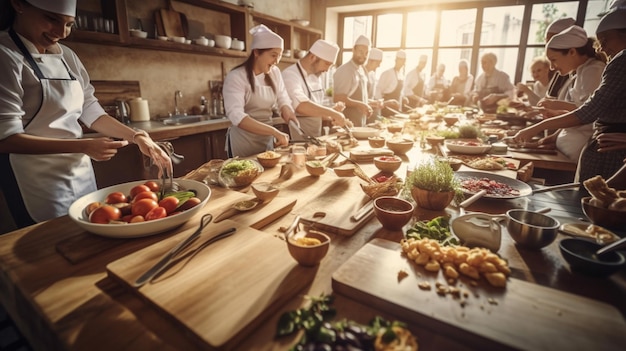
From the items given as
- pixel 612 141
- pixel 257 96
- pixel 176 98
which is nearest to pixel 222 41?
pixel 176 98

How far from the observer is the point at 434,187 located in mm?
1538

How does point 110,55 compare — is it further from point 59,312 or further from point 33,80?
point 59,312

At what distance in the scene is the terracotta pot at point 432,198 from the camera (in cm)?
152

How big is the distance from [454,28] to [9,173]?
10.2 metres

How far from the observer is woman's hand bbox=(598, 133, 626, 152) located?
6.95 feet

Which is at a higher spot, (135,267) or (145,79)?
(145,79)

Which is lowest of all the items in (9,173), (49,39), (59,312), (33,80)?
(59,312)

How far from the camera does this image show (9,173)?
1857 millimetres

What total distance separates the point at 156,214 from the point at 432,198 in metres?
1.20

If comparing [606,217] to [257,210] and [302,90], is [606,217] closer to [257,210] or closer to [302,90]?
[257,210]

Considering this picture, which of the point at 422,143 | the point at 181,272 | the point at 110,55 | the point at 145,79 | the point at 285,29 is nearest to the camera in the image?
the point at 181,272

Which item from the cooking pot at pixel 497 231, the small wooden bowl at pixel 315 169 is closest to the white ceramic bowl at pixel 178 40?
the small wooden bowl at pixel 315 169

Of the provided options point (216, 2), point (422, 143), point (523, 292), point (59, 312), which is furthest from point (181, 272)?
point (216, 2)

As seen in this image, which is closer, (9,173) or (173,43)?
(9,173)
